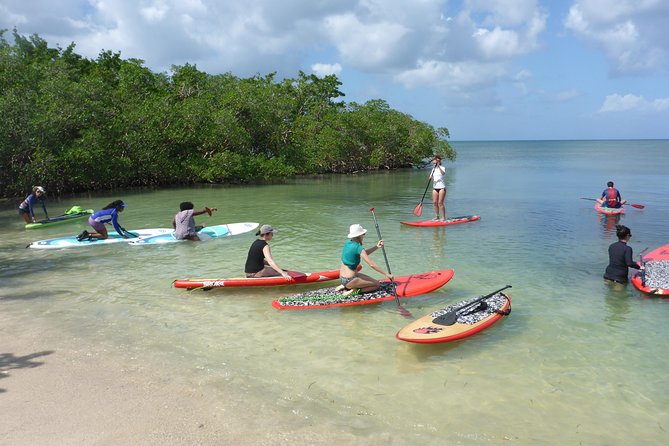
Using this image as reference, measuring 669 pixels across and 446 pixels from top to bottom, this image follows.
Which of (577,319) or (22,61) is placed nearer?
(577,319)

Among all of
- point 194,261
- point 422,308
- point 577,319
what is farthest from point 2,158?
point 577,319

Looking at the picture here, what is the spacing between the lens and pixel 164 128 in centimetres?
3303

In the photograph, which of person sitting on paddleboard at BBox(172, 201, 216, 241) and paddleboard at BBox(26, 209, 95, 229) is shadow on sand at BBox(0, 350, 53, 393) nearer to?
person sitting on paddleboard at BBox(172, 201, 216, 241)

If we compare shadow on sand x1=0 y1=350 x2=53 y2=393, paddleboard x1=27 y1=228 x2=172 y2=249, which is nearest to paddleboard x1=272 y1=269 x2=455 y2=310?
shadow on sand x1=0 y1=350 x2=53 y2=393

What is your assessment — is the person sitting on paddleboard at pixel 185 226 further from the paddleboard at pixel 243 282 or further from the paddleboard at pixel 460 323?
the paddleboard at pixel 460 323

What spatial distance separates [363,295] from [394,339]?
1.60 meters

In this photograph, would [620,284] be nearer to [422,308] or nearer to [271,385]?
[422,308]

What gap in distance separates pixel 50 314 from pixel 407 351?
20.5 ft

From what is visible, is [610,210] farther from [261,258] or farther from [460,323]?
[261,258]

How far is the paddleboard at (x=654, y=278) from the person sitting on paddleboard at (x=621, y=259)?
0.25m

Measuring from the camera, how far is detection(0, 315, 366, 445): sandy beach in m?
4.93

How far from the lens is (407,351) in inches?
277

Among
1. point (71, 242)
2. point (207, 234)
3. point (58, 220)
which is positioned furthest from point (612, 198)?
point (58, 220)

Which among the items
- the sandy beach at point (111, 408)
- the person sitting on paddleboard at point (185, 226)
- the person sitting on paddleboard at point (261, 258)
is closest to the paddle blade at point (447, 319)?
the sandy beach at point (111, 408)
